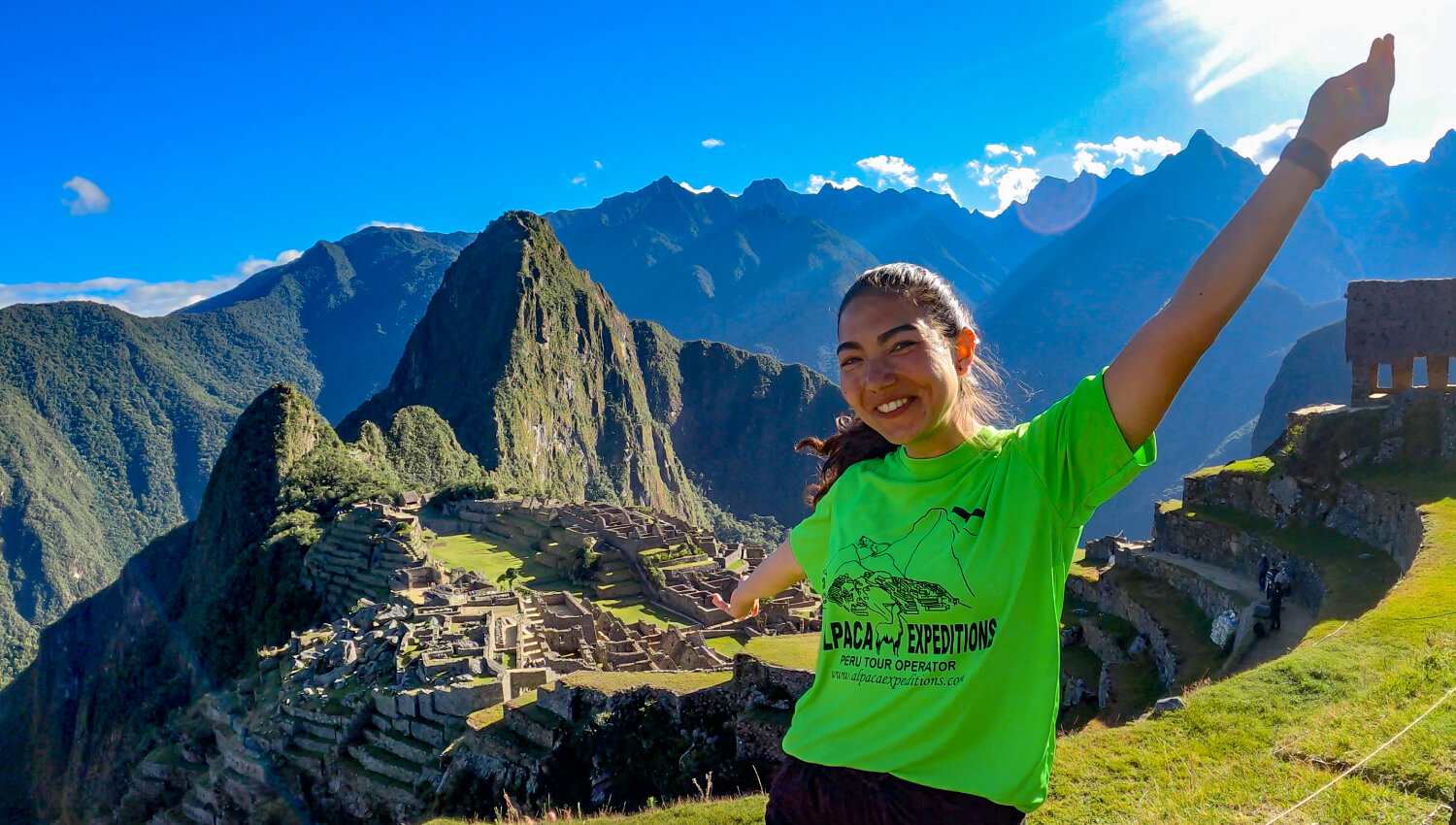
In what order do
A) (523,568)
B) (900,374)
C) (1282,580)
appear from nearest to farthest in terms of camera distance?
1. (900,374)
2. (1282,580)
3. (523,568)

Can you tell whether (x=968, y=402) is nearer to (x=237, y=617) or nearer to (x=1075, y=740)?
(x=1075, y=740)

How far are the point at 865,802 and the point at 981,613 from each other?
20.2 inches

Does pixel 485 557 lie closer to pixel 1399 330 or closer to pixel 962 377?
pixel 1399 330

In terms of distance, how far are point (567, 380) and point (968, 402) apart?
374 ft

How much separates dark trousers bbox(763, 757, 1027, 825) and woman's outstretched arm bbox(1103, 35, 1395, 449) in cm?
85

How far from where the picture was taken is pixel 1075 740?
5.84 meters

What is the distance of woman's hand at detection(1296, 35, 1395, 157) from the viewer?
1712mm

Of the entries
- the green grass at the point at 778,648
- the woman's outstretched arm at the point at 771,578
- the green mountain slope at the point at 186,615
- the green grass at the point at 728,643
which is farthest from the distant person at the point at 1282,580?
the green mountain slope at the point at 186,615

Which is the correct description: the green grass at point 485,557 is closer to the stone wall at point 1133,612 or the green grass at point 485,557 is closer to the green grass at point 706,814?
the stone wall at point 1133,612

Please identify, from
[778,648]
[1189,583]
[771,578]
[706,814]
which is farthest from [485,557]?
[771,578]

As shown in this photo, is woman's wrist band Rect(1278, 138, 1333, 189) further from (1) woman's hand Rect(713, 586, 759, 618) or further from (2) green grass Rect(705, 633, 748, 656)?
(2) green grass Rect(705, 633, 748, 656)

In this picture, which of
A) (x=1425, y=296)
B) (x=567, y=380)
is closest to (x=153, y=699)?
(x=1425, y=296)

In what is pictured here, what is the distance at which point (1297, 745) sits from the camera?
16.1ft

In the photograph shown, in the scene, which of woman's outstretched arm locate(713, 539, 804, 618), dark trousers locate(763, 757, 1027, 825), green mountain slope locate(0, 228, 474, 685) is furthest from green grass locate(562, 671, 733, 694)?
green mountain slope locate(0, 228, 474, 685)
